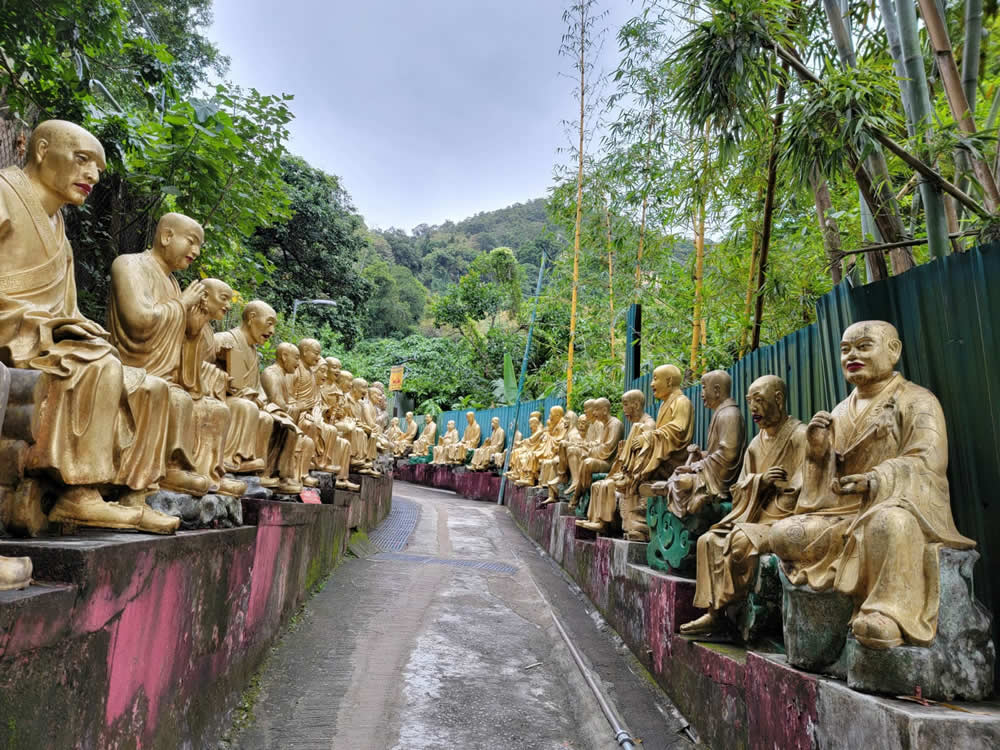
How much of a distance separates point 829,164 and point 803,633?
267 centimetres

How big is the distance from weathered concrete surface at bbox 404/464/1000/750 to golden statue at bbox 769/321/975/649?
0.28 metres

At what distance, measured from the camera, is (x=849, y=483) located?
2791 mm

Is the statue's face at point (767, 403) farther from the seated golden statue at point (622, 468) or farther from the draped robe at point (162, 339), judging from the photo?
the draped robe at point (162, 339)

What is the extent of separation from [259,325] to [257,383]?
0.46m

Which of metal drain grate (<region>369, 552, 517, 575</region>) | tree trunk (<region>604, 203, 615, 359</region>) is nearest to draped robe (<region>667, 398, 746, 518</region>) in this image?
metal drain grate (<region>369, 552, 517, 575</region>)

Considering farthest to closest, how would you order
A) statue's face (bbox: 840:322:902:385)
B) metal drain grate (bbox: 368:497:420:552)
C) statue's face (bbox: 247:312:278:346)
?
metal drain grate (bbox: 368:497:420:552) < statue's face (bbox: 247:312:278:346) < statue's face (bbox: 840:322:902:385)

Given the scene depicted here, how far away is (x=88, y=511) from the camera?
8.66 feet

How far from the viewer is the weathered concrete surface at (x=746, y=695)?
7.25 feet

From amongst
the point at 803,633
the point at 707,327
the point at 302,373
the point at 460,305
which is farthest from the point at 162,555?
the point at 460,305

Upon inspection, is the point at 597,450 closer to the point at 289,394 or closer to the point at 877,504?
the point at 289,394

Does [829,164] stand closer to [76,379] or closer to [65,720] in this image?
[76,379]

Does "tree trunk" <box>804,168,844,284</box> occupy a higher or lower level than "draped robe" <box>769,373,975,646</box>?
higher

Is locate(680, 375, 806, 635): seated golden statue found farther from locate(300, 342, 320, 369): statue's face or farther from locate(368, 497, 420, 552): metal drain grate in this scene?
locate(368, 497, 420, 552): metal drain grate

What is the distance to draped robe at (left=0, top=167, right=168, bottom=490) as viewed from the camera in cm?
253
